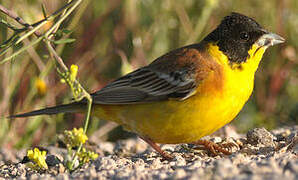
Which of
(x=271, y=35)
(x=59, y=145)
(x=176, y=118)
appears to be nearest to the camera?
(x=176, y=118)

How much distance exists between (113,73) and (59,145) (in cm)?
206

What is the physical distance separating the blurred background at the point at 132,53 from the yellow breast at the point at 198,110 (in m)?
1.87

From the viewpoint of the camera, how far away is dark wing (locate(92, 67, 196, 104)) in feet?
13.8

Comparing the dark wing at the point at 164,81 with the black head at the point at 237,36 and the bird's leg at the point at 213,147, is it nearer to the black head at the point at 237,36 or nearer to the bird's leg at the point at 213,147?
the black head at the point at 237,36

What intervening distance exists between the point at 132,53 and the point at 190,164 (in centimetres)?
388

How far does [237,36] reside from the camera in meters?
4.46

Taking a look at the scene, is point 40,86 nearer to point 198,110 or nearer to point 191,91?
point 191,91

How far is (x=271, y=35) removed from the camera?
440cm

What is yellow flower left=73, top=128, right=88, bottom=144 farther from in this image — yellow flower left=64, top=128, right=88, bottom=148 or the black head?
the black head

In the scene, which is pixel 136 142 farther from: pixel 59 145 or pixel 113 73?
pixel 113 73

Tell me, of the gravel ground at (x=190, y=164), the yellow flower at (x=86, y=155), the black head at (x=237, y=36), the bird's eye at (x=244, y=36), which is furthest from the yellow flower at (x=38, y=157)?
the bird's eye at (x=244, y=36)

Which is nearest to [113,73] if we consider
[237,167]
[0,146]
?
[0,146]

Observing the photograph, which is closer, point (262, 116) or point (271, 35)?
point (271, 35)

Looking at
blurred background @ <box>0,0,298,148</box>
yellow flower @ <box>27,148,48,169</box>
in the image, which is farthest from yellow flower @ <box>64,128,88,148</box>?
blurred background @ <box>0,0,298,148</box>
